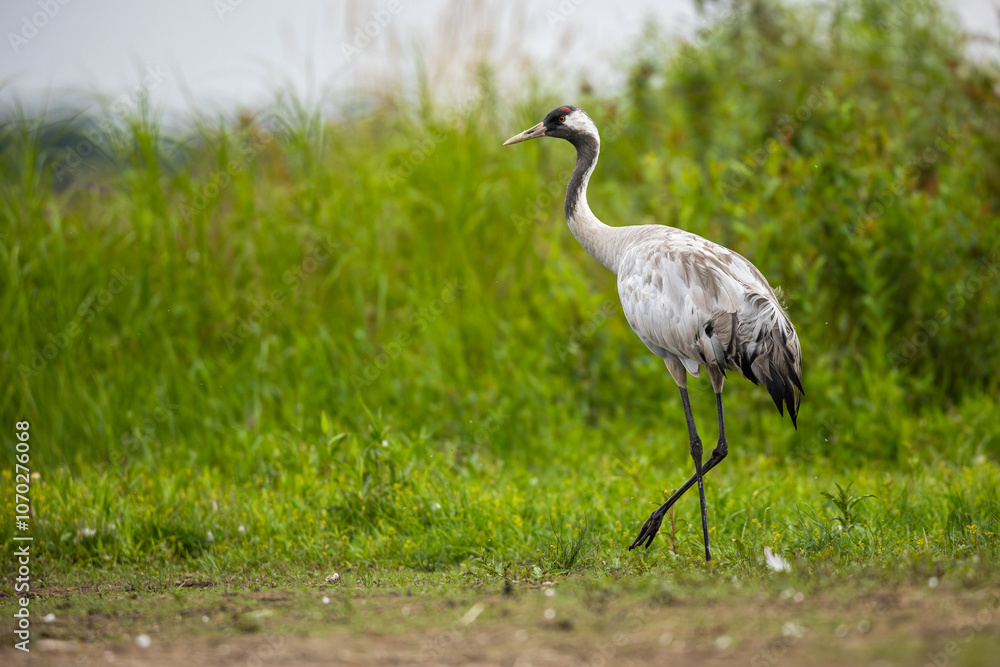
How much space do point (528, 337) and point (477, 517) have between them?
108 inches

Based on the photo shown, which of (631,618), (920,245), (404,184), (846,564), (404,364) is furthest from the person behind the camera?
(404,184)

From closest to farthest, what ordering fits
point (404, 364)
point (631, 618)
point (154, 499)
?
point (631, 618) < point (154, 499) < point (404, 364)

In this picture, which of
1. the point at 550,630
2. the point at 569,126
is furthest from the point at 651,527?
the point at 569,126

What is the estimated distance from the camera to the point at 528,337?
752 centimetres

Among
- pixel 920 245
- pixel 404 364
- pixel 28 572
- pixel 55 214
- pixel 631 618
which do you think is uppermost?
pixel 55 214

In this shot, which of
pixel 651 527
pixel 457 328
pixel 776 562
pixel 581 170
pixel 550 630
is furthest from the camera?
pixel 457 328

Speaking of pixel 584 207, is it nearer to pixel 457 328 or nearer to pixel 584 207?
pixel 584 207

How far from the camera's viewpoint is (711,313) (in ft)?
15.2

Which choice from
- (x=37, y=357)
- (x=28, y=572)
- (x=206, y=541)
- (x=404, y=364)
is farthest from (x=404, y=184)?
(x=28, y=572)

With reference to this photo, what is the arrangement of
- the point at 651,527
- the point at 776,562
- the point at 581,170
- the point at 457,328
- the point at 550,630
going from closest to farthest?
the point at 550,630, the point at 776,562, the point at 651,527, the point at 581,170, the point at 457,328

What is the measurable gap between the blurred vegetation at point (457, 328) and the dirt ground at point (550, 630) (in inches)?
45.7

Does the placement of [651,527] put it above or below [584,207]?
below

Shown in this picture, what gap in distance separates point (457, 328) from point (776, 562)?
4.07 metres

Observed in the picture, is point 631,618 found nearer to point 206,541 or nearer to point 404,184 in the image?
point 206,541
